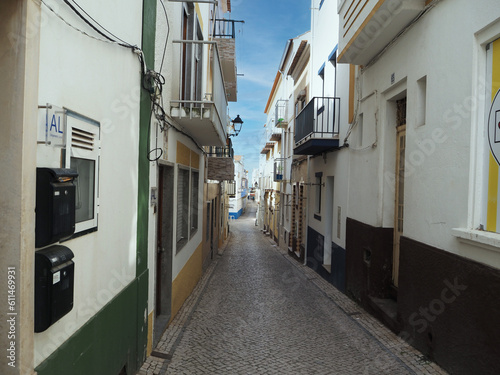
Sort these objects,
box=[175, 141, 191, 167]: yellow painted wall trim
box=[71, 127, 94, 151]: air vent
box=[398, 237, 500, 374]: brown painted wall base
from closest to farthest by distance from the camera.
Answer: box=[71, 127, 94, 151]: air vent, box=[398, 237, 500, 374]: brown painted wall base, box=[175, 141, 191, 167]: yellow painted wall trim

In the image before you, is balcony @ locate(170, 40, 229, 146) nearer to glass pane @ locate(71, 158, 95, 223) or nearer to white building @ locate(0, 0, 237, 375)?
white building @ locate(0, 0, 237, 375)

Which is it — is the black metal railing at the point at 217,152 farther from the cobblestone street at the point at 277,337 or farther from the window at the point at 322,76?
the cobblestone street at the point at 277,337

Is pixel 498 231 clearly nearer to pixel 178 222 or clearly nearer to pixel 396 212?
pixel 396 212

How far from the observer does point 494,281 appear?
11.6 feet

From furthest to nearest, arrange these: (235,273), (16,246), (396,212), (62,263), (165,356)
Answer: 1. (235,273)
2. (396,212)
3. (165,356)
4. (62,263)
5. (16,246)

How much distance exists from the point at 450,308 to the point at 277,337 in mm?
2479

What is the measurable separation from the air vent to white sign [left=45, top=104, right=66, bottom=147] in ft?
0.91

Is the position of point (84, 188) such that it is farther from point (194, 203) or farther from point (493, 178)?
point (194, 203)

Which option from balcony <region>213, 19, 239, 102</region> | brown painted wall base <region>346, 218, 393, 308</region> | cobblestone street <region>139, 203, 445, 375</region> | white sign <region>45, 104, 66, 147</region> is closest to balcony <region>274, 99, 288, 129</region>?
balcony <region>213, 19, 239, 102</region>

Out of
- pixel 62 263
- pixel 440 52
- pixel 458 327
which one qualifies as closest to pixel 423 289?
pixel 458 327

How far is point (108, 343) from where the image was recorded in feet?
11.5

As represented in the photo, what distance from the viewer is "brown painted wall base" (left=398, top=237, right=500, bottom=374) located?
360 centimetres

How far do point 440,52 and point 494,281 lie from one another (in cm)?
275

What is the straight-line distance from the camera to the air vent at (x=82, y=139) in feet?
9.10
